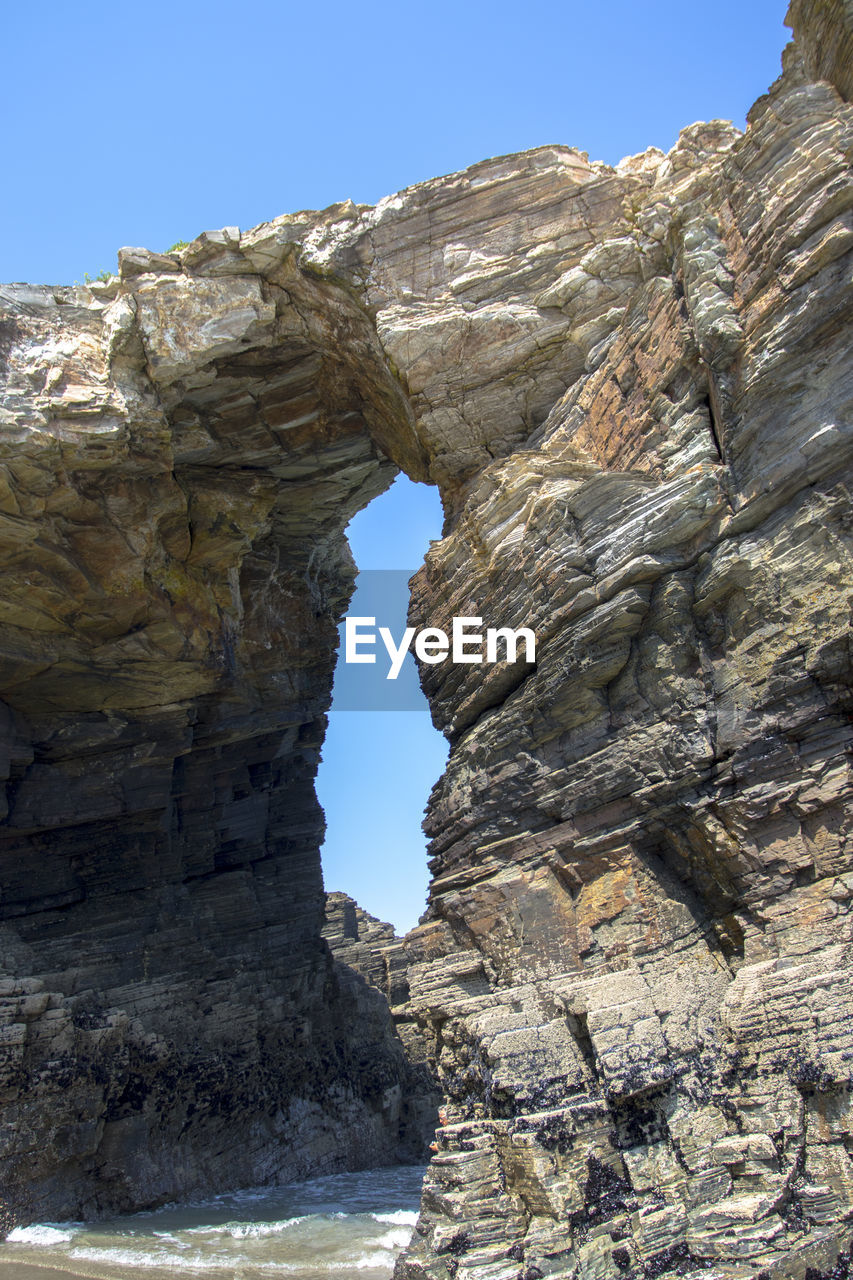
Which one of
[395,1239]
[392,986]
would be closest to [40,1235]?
[395,1239]

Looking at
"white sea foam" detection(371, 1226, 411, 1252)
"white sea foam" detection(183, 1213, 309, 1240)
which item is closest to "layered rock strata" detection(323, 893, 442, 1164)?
"white sea foam" detection(183, 1213, 309, 1240)


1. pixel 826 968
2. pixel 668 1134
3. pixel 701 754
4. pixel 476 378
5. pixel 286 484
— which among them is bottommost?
pixel 668 1134

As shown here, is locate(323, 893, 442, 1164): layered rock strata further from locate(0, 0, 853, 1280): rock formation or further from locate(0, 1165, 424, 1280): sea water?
locate(0, 1165, 424, 1280): sea water

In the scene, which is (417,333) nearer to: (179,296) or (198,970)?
(179,296)

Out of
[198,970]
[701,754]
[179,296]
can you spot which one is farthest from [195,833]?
[701,754]

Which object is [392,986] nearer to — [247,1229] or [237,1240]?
[247,1229]

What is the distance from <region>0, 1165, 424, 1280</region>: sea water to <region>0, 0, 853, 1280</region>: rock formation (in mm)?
1562

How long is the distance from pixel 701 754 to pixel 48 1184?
1863cm

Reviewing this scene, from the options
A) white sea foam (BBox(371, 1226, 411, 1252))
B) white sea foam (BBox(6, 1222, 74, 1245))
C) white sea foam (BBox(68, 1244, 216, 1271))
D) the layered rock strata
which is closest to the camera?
white sea foam (BBox(68, 1244, 216, 1271))

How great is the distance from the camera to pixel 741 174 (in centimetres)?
1439

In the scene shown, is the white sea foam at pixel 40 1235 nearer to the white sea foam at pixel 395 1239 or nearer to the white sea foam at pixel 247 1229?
the white sea foam at pixel 247 1229

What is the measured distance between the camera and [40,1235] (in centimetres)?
1881

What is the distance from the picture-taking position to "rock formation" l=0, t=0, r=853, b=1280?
442 inches

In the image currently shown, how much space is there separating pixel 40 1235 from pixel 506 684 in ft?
51.9
